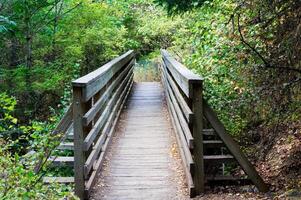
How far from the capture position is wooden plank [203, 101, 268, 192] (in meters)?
4.41

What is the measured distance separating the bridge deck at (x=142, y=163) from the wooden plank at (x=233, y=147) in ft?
2.56

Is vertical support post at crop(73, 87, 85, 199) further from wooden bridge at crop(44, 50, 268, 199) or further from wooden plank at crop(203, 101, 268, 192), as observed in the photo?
wooden plank at crop(203, 101, 268, 192)

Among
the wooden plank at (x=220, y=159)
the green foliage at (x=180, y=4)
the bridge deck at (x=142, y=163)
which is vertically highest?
the green foliage at (x=180, y=4)

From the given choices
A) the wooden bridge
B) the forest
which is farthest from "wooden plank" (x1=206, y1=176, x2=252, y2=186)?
the forest

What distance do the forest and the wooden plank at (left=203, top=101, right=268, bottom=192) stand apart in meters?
0.21

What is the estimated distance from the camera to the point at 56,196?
288 centimetres

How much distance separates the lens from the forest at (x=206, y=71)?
11.7ft

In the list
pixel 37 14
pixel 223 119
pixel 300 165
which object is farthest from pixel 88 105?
pixel 37 14

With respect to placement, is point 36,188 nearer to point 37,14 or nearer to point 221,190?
point 221,190

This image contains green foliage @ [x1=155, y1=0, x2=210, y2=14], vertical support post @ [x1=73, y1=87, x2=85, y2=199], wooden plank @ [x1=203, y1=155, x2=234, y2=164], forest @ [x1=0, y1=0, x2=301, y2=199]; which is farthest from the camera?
green foliage @ [x1=155, y1=0, x2=210, y2=14]

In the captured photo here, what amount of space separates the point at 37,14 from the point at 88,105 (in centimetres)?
809

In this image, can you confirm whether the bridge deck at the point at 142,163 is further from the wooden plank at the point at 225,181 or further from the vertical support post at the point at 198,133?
the wooden plank at the point at 225,181

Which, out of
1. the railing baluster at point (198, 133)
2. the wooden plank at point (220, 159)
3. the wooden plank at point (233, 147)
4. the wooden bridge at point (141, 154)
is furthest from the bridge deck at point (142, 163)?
the wooden plank at point (233, 147)

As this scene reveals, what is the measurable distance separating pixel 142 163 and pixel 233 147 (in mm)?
1719
